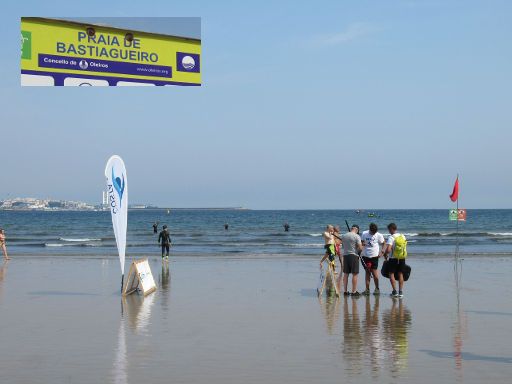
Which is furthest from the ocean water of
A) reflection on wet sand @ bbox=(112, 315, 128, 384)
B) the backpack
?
reflection on wet sand @ bbox=(112, 315, 128, 384)

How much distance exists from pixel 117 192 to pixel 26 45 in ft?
11.4

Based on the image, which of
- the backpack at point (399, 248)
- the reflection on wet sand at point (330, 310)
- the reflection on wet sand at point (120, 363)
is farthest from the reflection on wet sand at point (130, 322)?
the backpack at point (399, 248)

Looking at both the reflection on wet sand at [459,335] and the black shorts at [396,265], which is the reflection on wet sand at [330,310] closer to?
the black shorts at [396,265]

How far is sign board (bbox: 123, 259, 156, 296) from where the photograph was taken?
616 inches

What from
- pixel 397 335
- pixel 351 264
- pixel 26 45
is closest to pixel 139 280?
pixel 351 264

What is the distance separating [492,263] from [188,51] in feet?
55.4

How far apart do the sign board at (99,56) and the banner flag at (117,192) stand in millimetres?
2065

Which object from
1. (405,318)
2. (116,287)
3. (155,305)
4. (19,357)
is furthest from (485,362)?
(116,287)

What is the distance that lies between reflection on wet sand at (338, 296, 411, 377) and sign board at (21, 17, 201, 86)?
5707 mm

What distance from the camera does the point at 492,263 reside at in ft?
85.9

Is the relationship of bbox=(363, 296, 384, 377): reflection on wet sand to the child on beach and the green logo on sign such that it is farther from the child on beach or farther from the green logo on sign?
the green logo on sign

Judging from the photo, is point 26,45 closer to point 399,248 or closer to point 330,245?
point 330,245

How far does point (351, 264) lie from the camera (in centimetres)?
1575

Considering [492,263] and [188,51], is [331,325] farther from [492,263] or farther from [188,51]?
[492,263]
